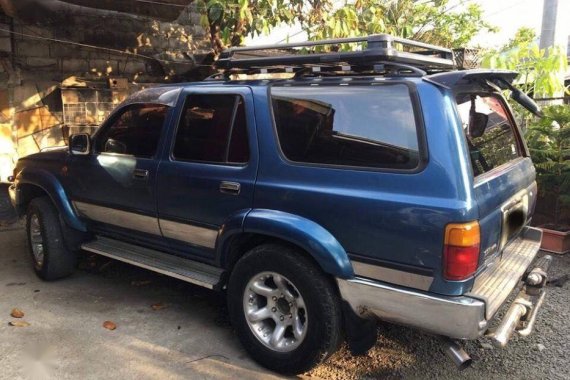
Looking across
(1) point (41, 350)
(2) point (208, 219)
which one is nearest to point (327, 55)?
(2) point (208, 219)

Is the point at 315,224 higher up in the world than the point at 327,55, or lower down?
lower down

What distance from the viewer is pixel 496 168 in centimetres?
319

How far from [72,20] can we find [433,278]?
26.2 feet

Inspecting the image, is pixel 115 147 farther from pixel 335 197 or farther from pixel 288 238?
pixel 335 197

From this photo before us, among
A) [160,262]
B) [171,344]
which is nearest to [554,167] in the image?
[160,262]

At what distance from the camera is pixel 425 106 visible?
2686mm

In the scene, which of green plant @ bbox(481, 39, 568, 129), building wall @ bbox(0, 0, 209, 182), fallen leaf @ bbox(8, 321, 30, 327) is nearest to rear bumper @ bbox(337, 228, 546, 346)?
fallen leaf @ bbox(8, 321, 30, 327)

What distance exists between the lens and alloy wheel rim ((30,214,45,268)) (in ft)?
15.6

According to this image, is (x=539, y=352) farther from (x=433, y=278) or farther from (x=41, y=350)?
(x=41, y=350)

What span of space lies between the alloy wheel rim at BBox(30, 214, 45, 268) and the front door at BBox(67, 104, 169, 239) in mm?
592

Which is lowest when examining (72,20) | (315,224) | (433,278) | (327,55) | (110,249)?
(110,249)

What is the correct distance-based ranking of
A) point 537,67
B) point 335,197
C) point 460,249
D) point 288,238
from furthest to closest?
point 537,67, point 288,238, point 335,197, point 460,249

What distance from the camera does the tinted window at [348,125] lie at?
9.04 ft

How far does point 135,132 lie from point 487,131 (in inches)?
103
